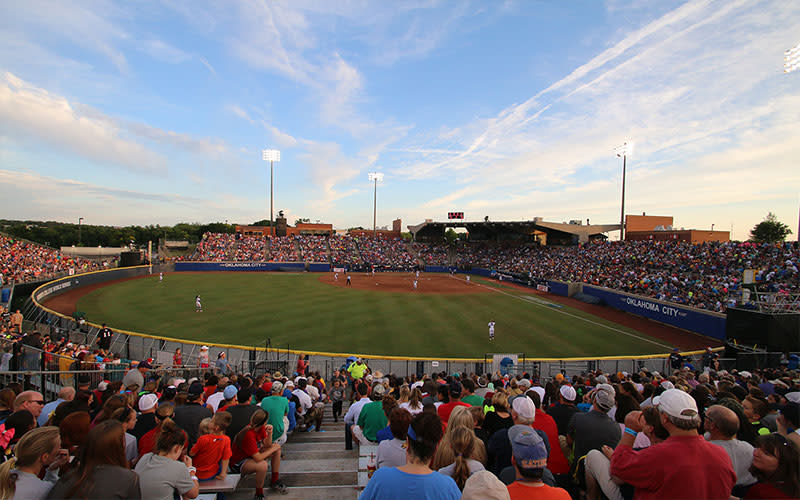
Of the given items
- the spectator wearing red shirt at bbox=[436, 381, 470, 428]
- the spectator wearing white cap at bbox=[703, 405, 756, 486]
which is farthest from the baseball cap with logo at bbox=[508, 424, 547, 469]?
the spectator wearing red shirt at bbox=[436, 381, 470, 428]

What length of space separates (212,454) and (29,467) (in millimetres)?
1890

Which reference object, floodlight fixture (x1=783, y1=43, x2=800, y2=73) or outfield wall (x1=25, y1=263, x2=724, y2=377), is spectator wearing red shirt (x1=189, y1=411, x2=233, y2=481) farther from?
floodlight fixture (x1=783, y1=43, x2=800, y2=73)

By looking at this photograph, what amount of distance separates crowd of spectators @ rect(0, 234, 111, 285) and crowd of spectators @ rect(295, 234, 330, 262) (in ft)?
Answer: 92.1

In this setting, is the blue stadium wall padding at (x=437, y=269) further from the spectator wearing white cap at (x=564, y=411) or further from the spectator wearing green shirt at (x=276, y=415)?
the spectator wearing green shirt at (x=276, y=415)

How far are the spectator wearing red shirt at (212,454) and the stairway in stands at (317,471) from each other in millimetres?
794

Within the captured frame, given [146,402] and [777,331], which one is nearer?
[146,402]

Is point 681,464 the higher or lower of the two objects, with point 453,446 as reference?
higher

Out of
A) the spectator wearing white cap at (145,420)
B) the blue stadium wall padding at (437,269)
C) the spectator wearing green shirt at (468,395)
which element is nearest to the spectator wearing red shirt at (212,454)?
the spectator wearing white cap at (145,420)

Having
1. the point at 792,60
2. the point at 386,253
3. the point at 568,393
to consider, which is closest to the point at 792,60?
the point at 792,60

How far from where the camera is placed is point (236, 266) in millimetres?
55219

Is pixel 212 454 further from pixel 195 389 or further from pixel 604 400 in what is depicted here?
pixel 604 400

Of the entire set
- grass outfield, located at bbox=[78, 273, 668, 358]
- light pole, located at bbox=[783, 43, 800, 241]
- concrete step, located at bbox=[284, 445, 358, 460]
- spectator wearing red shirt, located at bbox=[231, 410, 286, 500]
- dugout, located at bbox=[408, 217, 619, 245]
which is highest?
light pole, located at bbox=[783, 43, 800, 241]

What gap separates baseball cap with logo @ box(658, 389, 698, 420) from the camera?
9.34 ft

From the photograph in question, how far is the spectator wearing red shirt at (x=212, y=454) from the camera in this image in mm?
4371
